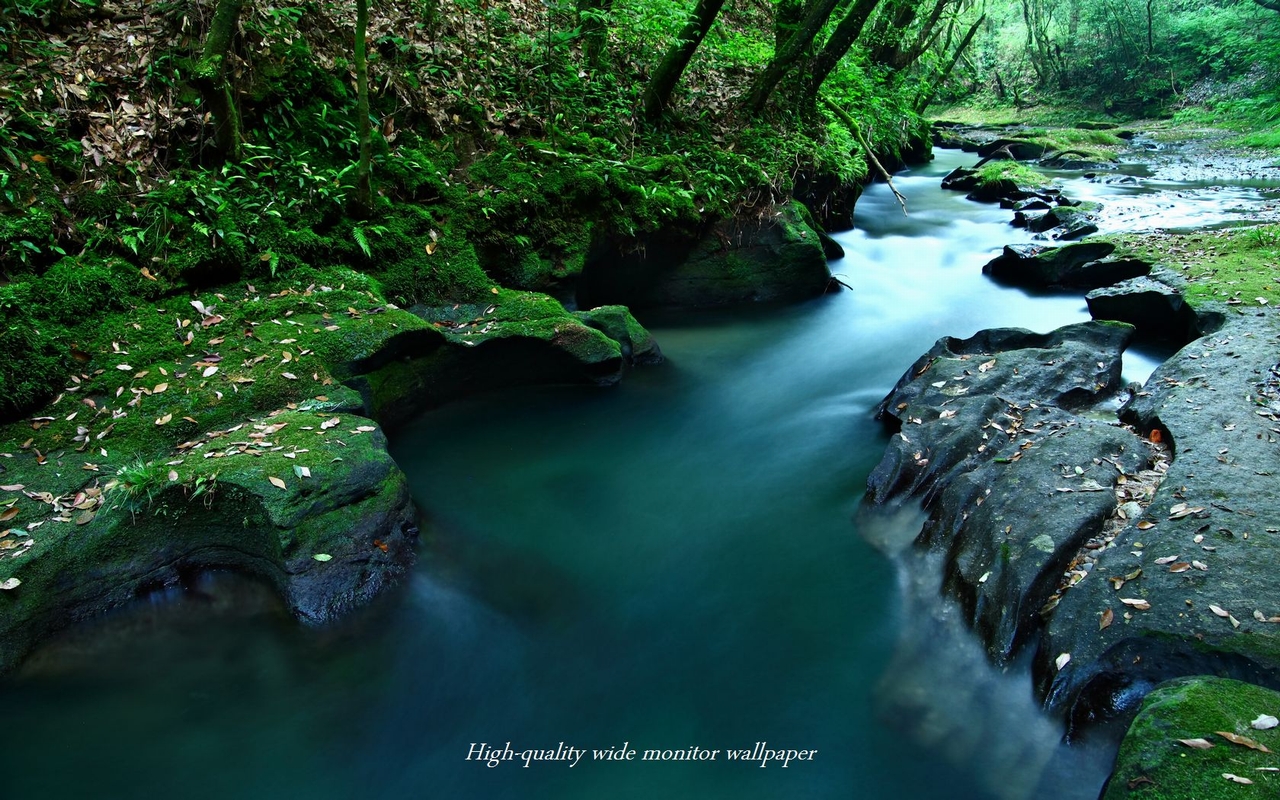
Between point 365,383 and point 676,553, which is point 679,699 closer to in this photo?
point 676,553

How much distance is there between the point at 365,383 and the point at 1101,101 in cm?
4245

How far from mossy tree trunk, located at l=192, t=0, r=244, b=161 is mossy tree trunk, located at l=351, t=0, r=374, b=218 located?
1.16 m

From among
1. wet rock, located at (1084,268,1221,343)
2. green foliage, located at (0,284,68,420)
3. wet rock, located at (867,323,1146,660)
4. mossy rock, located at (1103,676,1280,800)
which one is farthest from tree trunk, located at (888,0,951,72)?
green foliage, located at (0,284,68,420)

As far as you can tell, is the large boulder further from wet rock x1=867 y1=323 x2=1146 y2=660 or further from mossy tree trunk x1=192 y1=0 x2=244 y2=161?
mossy tree trunk x1=192 y1=0 x2=244 y2=161

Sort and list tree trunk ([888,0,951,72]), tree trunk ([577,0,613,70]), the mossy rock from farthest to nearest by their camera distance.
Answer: tree trunk ([888,0,951,72])
tree trunk ([577,0,613,70])
the mossy rock

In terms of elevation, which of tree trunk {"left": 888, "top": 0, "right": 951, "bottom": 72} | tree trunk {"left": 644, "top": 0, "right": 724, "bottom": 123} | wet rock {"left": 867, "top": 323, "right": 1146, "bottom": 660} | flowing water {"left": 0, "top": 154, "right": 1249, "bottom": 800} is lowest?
flowing water {"left": 0, "top": 154, "right": 1249, "bottom": 800}

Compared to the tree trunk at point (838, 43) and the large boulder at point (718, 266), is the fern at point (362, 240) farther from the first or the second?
the tree trunk at point (838, 43)

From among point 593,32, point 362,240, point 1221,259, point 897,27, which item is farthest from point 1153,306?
point 897,27

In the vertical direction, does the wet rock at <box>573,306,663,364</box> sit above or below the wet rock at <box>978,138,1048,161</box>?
below

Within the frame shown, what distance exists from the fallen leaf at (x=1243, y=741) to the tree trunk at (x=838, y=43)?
399 inches

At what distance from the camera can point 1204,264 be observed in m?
8.95

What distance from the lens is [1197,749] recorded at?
9.52 feet

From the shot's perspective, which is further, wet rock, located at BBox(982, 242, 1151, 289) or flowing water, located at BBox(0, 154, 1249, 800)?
wet rock, located at BBox(982, 242, 1151, 289)

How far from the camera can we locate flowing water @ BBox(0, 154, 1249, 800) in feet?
12.4
